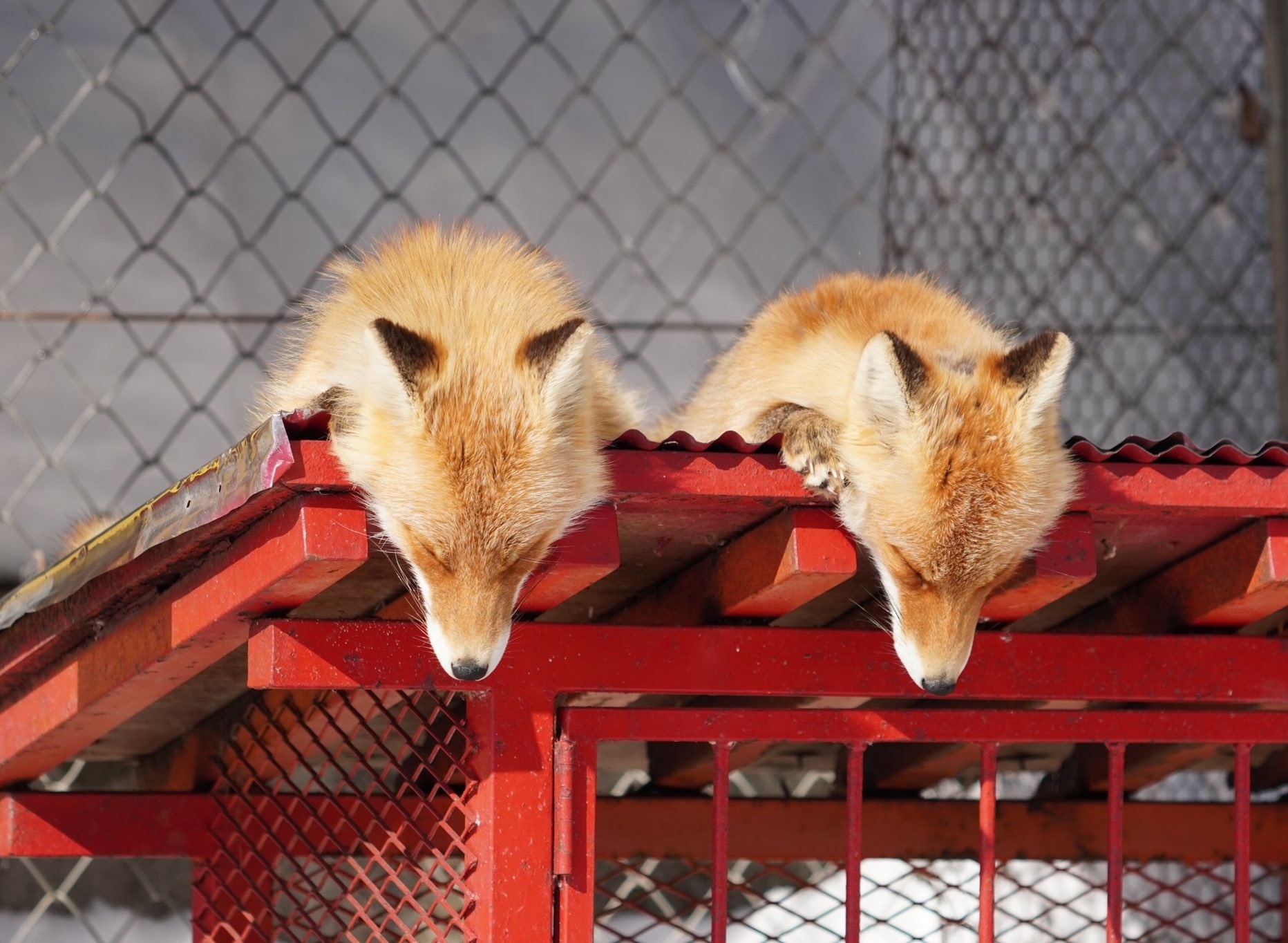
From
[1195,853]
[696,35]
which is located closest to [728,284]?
[696,35]

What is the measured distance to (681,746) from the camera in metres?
3.29

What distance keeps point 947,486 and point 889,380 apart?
0.19m

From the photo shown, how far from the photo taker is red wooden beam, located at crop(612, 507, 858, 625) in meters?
2.19

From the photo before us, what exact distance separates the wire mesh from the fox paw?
6.88 feet

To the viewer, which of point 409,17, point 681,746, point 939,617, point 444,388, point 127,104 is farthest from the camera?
point 409,17

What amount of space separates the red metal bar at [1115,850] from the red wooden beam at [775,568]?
2.07ft

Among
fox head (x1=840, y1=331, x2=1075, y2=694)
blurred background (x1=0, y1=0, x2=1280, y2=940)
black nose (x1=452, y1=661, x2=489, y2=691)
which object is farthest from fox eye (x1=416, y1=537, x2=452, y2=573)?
blurred background (x1=0, y1=0, x2=1280, y2=940)

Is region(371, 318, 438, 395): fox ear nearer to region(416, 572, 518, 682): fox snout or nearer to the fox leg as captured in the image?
region(416, 572, 518, 682): fox snout

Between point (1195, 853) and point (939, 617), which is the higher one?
point (939, 617)

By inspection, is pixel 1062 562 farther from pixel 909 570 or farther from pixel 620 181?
pixel 620 181

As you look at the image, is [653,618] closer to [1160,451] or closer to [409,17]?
[1160,451]

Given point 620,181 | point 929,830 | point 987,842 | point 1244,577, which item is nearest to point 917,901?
point 929,830

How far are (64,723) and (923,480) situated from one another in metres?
1.51

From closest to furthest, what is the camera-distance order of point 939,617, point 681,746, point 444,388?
point 444,388, point 939,617, point 681,746
